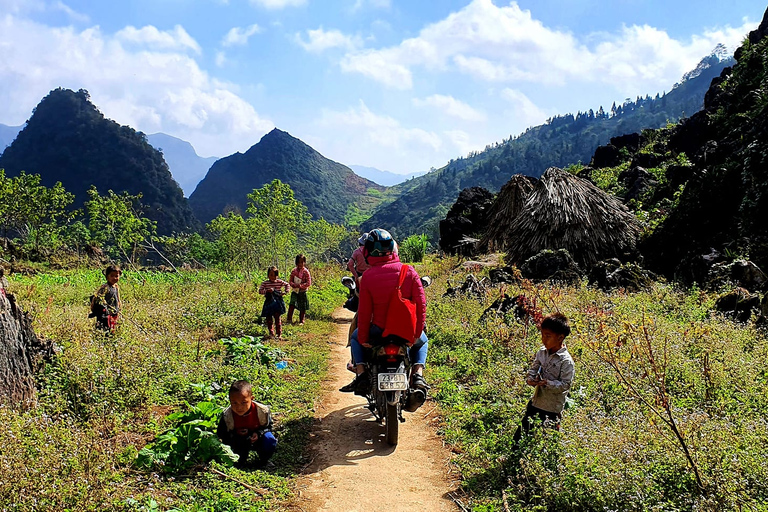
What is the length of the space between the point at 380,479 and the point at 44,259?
33194 mm

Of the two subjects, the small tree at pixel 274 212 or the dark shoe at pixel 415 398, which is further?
the small tree at pixel 274 212

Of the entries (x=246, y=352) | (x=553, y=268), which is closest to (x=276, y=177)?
(x=553, y=268)

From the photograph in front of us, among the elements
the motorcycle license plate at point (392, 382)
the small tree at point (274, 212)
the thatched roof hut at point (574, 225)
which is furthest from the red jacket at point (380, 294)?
the small tree at point (274, 212)

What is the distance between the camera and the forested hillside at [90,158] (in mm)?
92812

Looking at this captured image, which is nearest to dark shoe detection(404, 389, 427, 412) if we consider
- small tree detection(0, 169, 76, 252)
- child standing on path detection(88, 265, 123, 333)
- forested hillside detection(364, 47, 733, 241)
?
child standing on path detection(88, 265, 123, 333)

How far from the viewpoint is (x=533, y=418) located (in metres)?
4.51

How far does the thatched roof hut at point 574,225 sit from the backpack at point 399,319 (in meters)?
13.6

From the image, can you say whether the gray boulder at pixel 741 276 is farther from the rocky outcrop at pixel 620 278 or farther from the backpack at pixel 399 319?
the backpack at pixel 399 319

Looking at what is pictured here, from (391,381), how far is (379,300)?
85 cm

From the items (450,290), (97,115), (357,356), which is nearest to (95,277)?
(450,290)

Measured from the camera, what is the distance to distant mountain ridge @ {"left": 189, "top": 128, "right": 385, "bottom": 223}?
508 ft

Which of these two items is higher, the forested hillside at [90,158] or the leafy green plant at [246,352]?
the forested hillside at [90,158]

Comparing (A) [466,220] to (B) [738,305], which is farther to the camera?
(A) [466,220]

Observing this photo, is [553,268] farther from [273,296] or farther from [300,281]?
[273,296]
